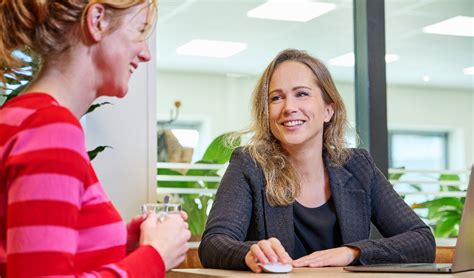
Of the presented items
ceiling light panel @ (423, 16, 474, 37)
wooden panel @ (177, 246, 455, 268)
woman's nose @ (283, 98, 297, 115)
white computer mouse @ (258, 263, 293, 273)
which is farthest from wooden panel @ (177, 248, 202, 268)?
ceiling light panel @ (423, 16, 474, 37)

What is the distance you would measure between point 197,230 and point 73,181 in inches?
100

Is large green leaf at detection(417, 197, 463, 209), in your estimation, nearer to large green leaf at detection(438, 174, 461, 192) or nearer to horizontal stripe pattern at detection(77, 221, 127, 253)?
large green leaf at detection(438, 174, 461, 192)

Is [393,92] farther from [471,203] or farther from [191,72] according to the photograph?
[471,203]

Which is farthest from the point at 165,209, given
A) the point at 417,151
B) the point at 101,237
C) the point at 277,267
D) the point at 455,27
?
the point at 417,151

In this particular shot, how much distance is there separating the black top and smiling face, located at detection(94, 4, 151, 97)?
1.29m

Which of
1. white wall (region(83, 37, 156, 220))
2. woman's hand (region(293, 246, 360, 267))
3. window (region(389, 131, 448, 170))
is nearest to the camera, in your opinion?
woman's hand (region(293, 246, 360, 267))

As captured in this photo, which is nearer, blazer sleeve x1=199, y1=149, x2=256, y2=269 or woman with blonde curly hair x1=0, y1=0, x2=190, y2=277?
woman with blonde curly hair x1=0, y1=0, x2=190, y2=277

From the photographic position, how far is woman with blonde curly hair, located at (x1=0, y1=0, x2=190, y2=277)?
1012mm

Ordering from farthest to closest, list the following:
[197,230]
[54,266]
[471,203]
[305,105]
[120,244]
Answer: [197,230]
[305,105]
[471,203]
[120,244]
[54,266]

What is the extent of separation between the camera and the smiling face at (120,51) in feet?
3.82

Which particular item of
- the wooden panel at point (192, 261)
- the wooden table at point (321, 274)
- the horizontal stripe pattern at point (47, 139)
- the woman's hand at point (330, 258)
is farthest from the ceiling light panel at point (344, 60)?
the horizontal stripe pattern at point (47, 139)

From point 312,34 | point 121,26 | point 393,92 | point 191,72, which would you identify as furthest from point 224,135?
point 121,26

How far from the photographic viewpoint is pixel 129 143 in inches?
128

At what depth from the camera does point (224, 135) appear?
366 cm
